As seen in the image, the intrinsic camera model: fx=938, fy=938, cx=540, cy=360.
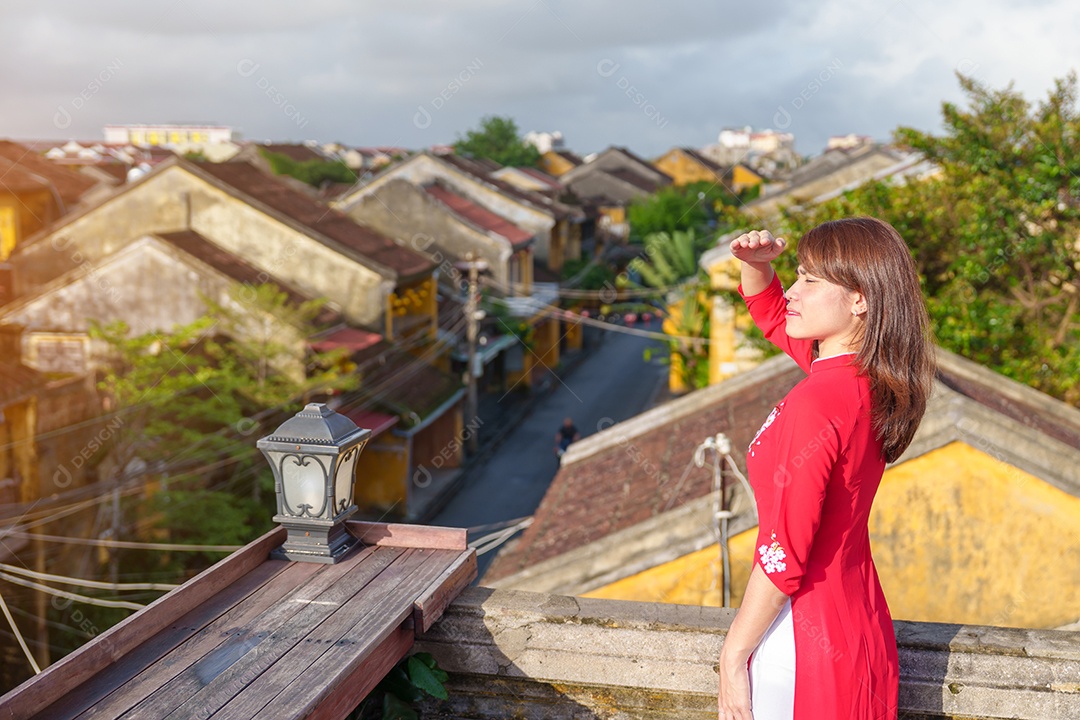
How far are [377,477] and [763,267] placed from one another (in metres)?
19.9

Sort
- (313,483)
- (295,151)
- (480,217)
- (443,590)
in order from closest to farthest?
(443,590) < (313,483) < (480,217) < (295,151)

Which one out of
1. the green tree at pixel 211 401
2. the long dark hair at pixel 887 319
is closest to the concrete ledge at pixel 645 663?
the long dark hair at pixel 887 319

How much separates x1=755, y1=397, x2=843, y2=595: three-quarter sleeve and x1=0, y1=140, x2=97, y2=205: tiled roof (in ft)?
71.7

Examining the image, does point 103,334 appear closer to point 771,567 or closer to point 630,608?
point 630,608

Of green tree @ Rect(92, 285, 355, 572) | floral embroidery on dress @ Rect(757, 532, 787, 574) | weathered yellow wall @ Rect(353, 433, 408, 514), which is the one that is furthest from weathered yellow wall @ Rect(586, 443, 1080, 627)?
weathered yellow wall @ Rect(353, 433, 408, 514)

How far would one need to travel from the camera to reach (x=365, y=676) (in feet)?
10.0

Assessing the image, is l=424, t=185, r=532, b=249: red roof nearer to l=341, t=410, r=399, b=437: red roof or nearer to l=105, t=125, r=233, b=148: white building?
l=341, t=410, r=399, b=437: red roof

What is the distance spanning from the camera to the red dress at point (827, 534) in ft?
8.29

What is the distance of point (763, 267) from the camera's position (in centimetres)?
323

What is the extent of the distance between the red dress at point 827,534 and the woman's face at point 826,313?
0.07m

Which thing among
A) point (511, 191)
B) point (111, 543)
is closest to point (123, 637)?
point (111, 543)

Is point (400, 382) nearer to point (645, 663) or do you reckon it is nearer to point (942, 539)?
point (942, 539)

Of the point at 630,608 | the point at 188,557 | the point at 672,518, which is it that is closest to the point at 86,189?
the point at 188,557

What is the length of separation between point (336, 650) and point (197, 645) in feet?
1.55
